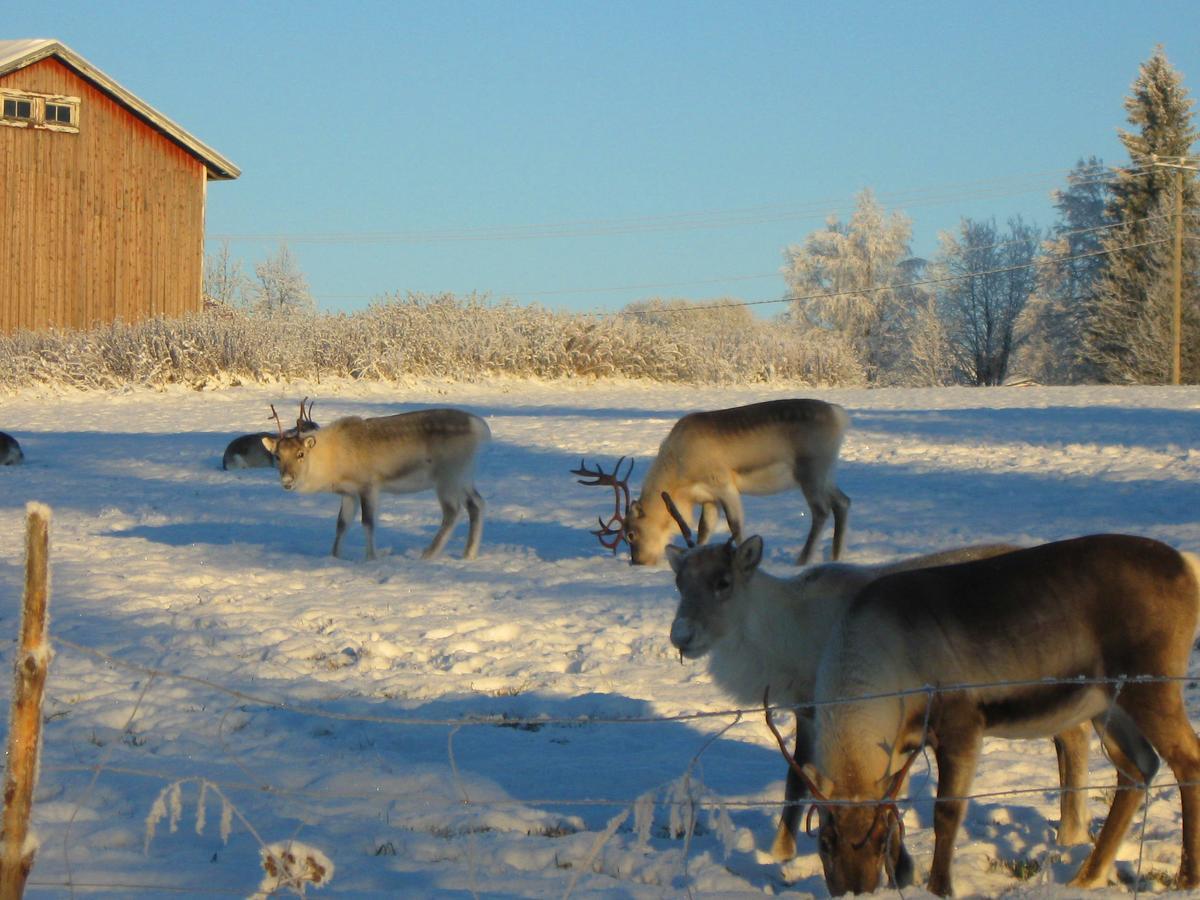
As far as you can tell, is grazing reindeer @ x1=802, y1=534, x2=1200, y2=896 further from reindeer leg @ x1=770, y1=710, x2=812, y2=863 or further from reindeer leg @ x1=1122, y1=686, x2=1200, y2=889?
reindeer leg @ x1=770, y1=710, x2=812, y2=863

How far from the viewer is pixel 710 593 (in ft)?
20.4

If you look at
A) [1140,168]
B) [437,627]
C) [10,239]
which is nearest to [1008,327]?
[1140,168]

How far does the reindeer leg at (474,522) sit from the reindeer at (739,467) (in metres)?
1.37

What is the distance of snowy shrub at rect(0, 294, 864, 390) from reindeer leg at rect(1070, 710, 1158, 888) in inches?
1053

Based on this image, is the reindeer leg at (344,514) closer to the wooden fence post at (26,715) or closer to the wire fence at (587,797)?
the wire fence at (587,797)

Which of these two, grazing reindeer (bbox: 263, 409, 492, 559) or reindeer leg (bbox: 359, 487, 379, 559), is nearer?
reindeer leg (bbox: 359, 487, 379, 559)

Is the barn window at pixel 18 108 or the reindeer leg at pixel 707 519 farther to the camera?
the barn window at pixel 18 108

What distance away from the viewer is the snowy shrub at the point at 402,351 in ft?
104

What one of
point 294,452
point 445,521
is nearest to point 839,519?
point 445,521

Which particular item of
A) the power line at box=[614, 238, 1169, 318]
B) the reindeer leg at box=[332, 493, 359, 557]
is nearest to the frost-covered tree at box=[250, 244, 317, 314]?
the power line at box=[614, 238, 1169, 318]

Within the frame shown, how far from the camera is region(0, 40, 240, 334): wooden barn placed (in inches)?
1433

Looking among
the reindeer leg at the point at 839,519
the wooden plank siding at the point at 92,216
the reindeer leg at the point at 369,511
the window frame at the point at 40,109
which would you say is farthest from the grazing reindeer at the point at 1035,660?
the window frame at the point at 40,109

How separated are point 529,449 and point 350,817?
14.9m

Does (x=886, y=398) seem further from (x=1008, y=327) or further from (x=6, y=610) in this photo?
(x=1008, y=327)
